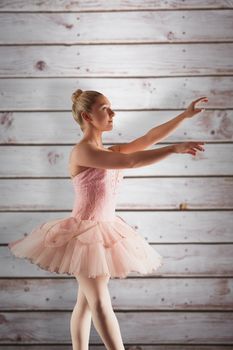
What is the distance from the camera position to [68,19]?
2.35 metres

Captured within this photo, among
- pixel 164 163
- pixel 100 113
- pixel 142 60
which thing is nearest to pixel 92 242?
pixel 100 113

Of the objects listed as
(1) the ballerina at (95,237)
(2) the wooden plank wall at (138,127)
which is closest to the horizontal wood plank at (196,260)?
(2) the wooden plank wall at (138,127)

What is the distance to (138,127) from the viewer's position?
7.70 feet

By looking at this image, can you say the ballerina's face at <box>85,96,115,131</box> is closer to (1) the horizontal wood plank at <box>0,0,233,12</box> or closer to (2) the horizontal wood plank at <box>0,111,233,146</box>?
(2) the horizontal wood plank at <box>0,111,233,146</box>

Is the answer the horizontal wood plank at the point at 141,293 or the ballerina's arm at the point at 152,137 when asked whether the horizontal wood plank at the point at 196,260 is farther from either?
the ballerina's arm at the point at 152,137

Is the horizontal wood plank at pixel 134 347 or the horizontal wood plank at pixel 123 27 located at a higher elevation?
the horizontal wood plank at pixel 123 27

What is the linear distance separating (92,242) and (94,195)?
21cm

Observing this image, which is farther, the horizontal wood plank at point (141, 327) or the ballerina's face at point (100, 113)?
the horizontal wood plank at point (141, 327)

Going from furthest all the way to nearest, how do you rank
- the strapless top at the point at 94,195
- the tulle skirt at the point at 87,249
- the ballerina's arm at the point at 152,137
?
the ballerina's arm at the point at 152,137 → the strapless top at the point at 94,195 → the tulle skirt at the point at 87,249

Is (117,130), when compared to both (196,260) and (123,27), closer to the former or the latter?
(123,27)

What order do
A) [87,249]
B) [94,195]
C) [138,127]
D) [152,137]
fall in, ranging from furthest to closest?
1. [138,127]
2. [152,137]
3. [94,195]
4. [87,249]

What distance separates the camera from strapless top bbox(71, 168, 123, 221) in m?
2.00

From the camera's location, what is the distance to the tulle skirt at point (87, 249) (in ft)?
6.11

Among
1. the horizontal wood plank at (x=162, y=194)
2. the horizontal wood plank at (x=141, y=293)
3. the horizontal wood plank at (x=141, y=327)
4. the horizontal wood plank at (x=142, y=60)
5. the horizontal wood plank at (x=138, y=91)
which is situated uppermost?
the horizontal wood plank at (x=142, y=60)
